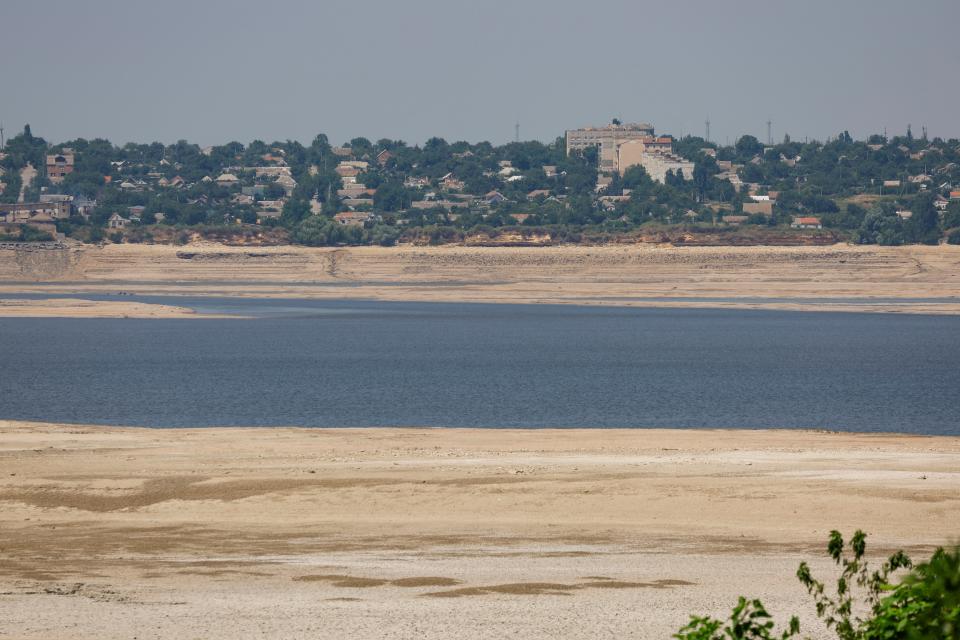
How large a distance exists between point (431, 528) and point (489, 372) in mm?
38046

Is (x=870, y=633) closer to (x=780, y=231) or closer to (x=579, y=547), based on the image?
(x=579, y=547)

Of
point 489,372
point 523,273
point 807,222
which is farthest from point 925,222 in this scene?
point 489,372

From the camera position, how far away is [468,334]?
8731 centimetres

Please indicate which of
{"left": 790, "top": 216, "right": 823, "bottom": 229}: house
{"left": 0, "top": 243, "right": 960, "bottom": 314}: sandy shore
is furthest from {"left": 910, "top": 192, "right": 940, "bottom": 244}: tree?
{"left": 790, "top": 216, "right": 823, "bottom": 229}: house

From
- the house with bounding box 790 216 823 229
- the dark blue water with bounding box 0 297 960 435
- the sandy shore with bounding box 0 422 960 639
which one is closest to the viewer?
the sandy shore with bounding box 0 422 960 639

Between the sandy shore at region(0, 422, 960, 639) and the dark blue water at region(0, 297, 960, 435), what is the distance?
8.97m

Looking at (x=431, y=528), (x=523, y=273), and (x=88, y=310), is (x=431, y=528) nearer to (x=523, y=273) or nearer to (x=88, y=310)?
(x=88, y=310)

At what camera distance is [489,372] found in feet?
197

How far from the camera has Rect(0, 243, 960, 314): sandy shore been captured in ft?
431

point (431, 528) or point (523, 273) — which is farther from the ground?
point (431, 528)

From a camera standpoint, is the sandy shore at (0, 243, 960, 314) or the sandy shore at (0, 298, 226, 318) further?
the sandy shore at (0, 243, 960, 314)

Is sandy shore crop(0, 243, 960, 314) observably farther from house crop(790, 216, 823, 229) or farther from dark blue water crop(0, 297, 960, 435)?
house crop(790, 216, 823, 229)

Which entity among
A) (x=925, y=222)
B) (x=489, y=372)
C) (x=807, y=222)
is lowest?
(x=489, y=372)

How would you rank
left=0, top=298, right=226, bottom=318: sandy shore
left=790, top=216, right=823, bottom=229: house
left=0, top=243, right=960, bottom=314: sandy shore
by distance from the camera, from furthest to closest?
1. left=790, top=216, right=823, bottom=229: house
2. left=0, top=243, right=960, bottom=314: sandy shore
3. left=0, top=298, right=226, bottom=318: sandy shore
